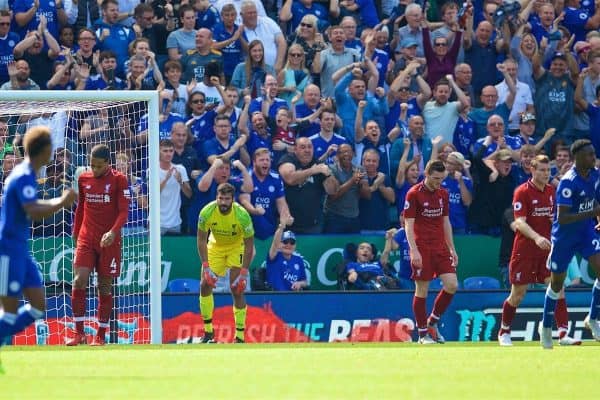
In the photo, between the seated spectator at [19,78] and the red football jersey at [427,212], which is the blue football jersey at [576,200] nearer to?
the red football jersey at [427,212]

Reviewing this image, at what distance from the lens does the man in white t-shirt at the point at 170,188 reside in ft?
69.6

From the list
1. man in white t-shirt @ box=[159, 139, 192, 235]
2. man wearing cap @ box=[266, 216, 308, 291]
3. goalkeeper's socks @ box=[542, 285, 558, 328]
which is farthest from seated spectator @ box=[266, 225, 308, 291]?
goalkeeper's socks @ box=[542, 285, 558, 328]

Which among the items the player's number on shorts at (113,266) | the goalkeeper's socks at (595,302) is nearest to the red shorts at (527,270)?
the goalkeeper's socks at (595,302)

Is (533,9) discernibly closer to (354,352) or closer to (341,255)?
(341,255)

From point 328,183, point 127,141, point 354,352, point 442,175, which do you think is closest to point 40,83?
point 127,141

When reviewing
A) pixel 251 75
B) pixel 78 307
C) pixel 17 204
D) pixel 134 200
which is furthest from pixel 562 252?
pixel 251 75

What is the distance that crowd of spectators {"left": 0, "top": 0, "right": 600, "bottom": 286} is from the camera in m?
21.6

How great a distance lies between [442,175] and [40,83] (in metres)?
6.85

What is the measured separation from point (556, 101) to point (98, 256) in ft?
30.9

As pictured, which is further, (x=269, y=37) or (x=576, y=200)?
A: (x=269, y=37)

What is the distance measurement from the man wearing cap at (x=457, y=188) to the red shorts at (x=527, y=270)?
4.13 metres

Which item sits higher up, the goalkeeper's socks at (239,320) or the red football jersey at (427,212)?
the red football jersey at (427,212)

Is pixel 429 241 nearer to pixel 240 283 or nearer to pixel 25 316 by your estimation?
pixel 240 283

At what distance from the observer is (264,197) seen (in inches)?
853
